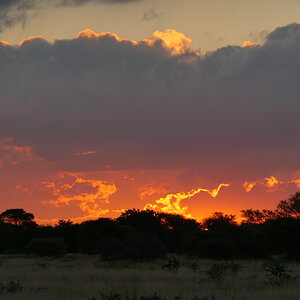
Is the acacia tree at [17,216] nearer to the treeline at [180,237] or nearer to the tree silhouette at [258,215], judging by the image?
the treeline at [180,237]

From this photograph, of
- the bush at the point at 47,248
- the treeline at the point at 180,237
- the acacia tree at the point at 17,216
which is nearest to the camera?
the treeline at the point at 180,237

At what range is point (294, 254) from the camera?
161 feet

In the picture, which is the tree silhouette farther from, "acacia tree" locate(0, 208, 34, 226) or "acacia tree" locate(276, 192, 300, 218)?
"acacia tree" locate(0, 208, 34, 226)

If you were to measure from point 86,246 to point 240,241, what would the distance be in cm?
2632

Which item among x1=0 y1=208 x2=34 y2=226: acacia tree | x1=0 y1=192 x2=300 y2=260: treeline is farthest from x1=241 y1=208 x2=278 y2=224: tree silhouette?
x1=0 y1=208 x2=34 y2=226: acacia tree

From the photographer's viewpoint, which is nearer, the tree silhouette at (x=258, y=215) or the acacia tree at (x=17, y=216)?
the tree silhouette at (x=258, y=215)

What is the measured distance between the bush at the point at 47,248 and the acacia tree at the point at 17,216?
52518 mm

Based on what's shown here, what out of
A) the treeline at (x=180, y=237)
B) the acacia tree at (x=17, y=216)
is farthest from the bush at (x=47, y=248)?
the acacia tree at (x=17, y=216)

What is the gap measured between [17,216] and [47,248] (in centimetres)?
5623

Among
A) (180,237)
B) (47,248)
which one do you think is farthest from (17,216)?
(47,248)

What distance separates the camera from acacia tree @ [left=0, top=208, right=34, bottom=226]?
114 m

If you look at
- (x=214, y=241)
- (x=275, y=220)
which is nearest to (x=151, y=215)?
(x=214, y=241)

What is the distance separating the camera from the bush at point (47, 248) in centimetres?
6044

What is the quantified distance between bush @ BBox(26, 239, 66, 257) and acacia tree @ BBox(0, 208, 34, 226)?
5252cm
